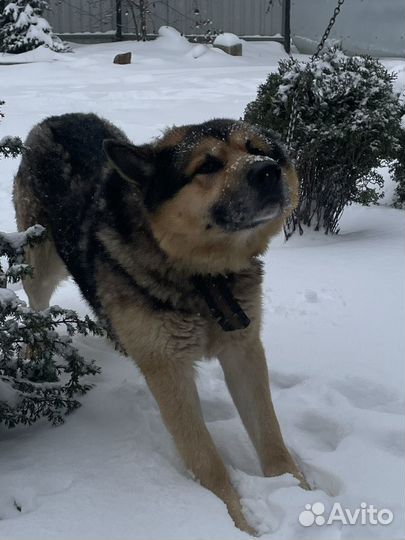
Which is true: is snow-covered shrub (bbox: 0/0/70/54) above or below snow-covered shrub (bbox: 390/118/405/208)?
above

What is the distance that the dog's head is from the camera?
2670 millimetres

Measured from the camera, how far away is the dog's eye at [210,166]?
2.74 meters

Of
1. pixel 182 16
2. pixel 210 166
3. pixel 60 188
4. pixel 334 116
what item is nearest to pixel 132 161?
pixel 210 166

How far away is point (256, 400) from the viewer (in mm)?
3104

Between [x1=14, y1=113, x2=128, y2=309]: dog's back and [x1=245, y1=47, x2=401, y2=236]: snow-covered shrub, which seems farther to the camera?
[x1=245, y1=47, x2=401, y2=236]: snow-covered shrub

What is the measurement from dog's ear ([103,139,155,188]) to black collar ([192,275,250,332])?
512mm

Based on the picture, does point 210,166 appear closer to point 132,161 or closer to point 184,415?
point 132,161

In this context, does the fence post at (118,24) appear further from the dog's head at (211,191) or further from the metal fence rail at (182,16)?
the dog's head at (211,191)

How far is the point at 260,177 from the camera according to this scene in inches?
104

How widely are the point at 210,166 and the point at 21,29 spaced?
14.9 m

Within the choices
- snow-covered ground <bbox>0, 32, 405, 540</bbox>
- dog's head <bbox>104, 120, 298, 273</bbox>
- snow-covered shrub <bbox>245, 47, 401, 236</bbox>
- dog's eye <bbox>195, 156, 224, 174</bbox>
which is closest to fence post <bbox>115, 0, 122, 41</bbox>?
snow-covered shrub <bbox>245, 47, 401, 236</bbox>

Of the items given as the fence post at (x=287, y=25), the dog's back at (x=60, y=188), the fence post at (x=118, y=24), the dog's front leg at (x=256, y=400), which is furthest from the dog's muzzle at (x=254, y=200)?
the fence post at (x=118, y=24)

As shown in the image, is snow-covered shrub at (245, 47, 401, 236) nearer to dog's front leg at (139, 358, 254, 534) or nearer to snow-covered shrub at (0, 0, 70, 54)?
dog's front leg at (139, 358, 254, 534)

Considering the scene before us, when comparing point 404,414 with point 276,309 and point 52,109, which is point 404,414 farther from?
point 52,109
